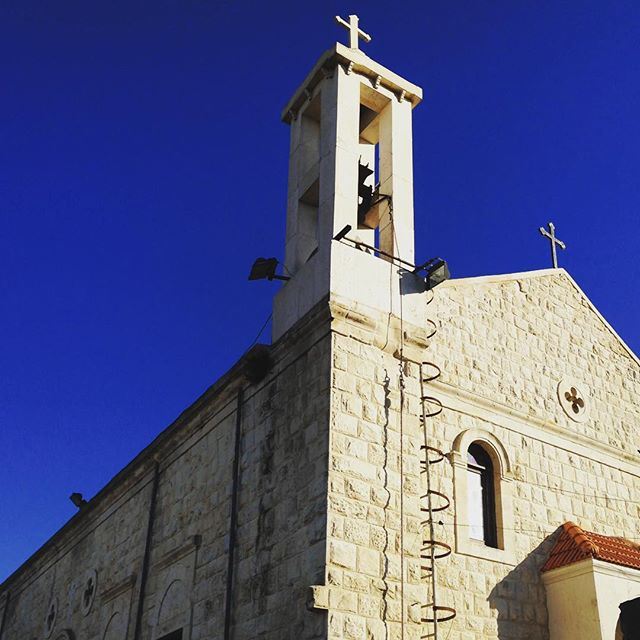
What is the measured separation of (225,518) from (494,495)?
143 inches

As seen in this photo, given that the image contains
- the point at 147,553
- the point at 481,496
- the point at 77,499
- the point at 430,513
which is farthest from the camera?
the point at 77,499

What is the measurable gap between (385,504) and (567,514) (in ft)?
12.8

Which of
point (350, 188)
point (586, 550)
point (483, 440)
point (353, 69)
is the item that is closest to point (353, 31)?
point (353, 69)

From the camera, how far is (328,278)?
33.9 feet

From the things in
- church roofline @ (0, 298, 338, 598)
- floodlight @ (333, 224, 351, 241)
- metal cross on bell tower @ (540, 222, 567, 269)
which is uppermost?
metal cross on bell tower @ (540, 222, 567, 269)

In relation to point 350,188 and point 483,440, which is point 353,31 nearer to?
point 350,188

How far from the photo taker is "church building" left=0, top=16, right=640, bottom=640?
9258mm

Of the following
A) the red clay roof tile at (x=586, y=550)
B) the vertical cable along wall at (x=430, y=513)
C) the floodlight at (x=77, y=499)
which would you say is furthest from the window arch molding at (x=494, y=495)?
the floodlight at (x=77, y=499)

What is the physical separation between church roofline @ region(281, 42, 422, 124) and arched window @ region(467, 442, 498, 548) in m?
5.29

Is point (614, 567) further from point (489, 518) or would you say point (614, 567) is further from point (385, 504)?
Answer: point (385, 504)

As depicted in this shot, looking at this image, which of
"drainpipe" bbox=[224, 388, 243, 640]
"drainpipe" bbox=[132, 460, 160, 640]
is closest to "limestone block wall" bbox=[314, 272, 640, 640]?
"drainpipe" bbox=[224, 388, 243, 640]

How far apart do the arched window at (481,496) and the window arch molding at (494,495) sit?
5 centimetres

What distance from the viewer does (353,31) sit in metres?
12.4

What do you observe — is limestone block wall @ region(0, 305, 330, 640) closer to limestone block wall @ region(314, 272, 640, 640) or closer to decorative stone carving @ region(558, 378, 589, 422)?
limestone block wall @ region(314, 272, 640, 640)
